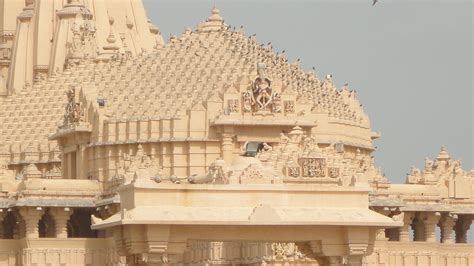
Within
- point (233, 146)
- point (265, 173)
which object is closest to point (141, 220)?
point (265, 173)

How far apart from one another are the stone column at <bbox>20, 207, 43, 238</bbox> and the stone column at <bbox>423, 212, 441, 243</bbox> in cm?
1846

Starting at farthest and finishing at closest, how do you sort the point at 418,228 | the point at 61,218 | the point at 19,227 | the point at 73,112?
the point at 418,228, the point at 73,112, the point at 19,227, the point at 61,218

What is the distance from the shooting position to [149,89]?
482 ft

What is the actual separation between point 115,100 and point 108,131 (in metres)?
3.43

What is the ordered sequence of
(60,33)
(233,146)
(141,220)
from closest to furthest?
(141,220) < (233,146) < (60,33)

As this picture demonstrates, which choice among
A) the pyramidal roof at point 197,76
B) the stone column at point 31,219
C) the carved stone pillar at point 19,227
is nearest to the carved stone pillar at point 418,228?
the pyramidal roof at point 197,76

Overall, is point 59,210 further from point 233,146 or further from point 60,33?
point 60,33

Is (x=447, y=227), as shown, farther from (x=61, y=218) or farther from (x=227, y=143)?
(x=61, y=218)

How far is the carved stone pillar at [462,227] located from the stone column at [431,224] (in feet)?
17.9

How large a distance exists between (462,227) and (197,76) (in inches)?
674

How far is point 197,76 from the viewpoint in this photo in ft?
485

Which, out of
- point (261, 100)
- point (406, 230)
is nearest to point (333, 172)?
Result: point (261, 100)

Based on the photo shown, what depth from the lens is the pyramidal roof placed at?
146 metres

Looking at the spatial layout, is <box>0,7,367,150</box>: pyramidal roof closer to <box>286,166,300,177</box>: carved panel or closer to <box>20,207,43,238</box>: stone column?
<box>20,207,43,238</box>: stone column
